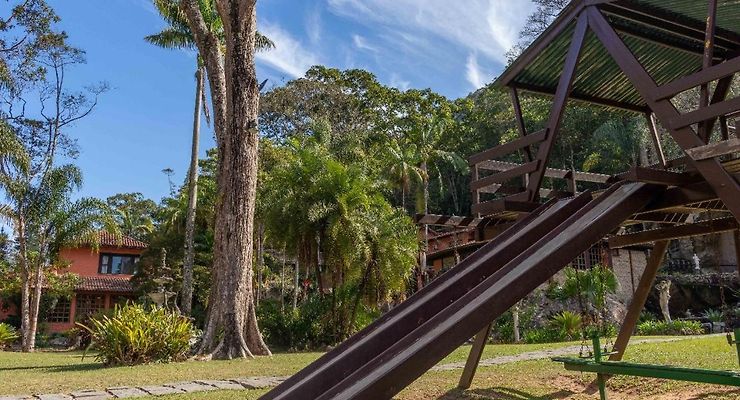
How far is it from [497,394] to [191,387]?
4.76 m

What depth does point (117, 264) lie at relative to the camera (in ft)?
125

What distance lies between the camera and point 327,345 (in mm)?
20625

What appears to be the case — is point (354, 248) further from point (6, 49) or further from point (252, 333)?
point (6, 49)

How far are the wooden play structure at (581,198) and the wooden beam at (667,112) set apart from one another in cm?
1

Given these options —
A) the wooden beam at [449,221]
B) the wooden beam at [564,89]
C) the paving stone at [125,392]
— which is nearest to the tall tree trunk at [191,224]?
the paving stone at [125,392]

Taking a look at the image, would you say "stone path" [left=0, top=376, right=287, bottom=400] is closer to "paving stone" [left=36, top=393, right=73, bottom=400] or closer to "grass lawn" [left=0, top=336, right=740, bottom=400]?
"paving stone" [left=36, top=393, right=73, bottom=400]

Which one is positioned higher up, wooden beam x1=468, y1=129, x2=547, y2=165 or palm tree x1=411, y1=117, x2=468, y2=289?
palm tree x1=411, y1=117, x2=468, y2=289

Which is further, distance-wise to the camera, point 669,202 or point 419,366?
point 669,202

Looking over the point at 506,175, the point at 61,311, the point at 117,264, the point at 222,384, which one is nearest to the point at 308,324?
the point at 222,384

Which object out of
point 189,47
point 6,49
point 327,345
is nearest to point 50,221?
point 6,49

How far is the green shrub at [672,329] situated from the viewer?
2029cm

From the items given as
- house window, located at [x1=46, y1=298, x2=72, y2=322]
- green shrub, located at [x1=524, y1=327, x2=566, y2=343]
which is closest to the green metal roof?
green shrub, located at [x1=524, y1=327, x2=566, y2=343]

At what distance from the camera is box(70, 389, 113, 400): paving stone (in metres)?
7.96

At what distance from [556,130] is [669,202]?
1.52 m
